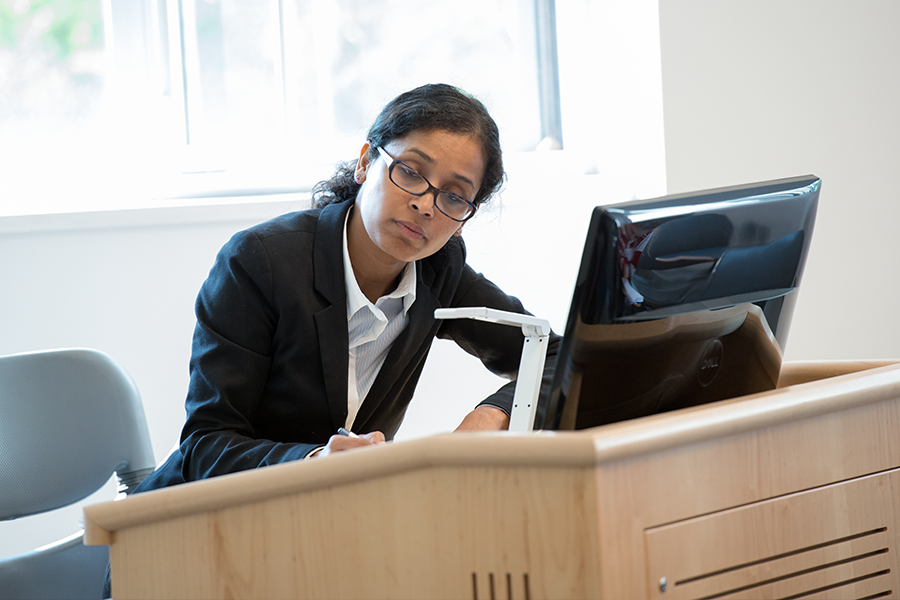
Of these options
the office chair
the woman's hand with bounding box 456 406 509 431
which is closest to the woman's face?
the woman's hand with bounding box 456 406 509 431

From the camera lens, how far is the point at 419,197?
1247 mm

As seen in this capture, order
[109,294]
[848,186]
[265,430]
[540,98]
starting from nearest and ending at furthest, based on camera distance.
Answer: [265,430] → [109,294] → [848,186] → [540,98]

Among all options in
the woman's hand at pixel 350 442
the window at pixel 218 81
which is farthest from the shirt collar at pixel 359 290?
the window at pixel 218 81

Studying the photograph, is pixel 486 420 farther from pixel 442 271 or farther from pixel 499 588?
pixel 499 588

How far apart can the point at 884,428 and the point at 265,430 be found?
92 cm

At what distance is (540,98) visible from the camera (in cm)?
255

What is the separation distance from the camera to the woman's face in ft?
4.09

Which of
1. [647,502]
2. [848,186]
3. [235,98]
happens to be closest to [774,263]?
[647,502]

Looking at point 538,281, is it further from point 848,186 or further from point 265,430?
point 265,430

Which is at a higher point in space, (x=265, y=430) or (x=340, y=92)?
(x=340, y=92)

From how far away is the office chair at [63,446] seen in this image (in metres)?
1.46

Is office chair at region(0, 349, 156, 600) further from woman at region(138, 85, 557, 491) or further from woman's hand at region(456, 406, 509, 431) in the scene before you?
woman's hand at region(456, 406, 509, 431)

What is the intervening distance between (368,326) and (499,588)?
2.52 feet

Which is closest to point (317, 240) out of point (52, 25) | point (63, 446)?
point (63, 446)
